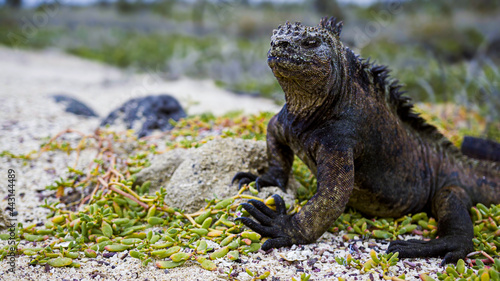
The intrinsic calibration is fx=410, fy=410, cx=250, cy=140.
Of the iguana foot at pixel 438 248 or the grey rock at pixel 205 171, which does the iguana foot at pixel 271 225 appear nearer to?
the grey rock at pixel 205 171

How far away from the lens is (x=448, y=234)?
2740 millimetres

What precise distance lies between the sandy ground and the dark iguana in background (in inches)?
5.2

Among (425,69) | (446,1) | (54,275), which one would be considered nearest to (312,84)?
(54,275)

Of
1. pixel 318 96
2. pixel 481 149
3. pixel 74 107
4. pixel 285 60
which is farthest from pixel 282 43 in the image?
pixel 74 107

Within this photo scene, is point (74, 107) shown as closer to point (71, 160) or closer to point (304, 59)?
point (71, 160)

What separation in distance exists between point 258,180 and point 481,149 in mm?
2352

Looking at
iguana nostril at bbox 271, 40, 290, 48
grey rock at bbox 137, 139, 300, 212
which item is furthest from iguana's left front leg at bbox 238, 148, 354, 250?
iguana nostril at bbox 271, 40, 290, 48

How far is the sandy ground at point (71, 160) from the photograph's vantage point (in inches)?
88.4

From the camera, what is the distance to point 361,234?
277 centimetres

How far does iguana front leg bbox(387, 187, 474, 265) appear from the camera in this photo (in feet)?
8.36

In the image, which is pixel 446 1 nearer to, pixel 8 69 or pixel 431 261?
pixel 8 69

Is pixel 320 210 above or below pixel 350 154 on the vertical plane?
below

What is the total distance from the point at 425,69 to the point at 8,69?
998 cm

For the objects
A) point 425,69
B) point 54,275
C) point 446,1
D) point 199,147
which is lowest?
point 54,275
